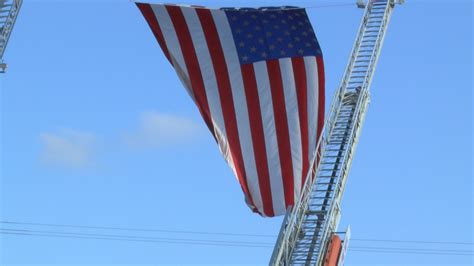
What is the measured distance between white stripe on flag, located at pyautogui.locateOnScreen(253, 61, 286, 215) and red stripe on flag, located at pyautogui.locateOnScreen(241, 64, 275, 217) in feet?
0.35

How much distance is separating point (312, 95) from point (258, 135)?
7.23ft

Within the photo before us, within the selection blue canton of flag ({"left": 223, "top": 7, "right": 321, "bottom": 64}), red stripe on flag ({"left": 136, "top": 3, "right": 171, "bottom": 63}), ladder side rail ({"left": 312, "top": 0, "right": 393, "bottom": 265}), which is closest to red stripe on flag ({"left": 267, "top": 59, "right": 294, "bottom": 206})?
blue canton of flag ({"left": 223, "top": 7, "right": 321, "bottom": 64})

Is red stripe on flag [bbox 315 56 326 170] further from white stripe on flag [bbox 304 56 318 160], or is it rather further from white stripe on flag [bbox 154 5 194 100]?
white stripe on flag [bbox 154 5 194 100]

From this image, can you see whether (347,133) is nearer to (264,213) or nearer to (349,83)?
(349,83)

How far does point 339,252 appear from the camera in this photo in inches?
1698

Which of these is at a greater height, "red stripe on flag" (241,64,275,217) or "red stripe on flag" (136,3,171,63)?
"red stripe on flag" (136,3,171,63)

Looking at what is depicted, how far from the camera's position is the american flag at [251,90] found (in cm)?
4019

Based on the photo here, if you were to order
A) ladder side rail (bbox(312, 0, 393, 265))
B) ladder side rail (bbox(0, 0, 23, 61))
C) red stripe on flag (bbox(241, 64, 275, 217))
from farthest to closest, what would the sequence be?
ladder side rail (bbox(0, 0, 23, 61)) < ladder side rail (bbox(312, 0, 393, 265)) < red stripe on flag (bbox(241, 64, 275, 217))

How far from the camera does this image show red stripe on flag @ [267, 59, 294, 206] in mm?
40469

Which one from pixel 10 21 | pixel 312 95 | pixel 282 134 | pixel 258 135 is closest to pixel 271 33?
pixel 312 95

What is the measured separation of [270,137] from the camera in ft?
133

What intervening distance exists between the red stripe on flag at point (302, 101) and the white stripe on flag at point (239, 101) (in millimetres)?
1765

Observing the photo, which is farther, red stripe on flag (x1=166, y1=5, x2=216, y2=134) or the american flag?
red stripe on flag (x1=166, y1=5, x2=216, y2=134)

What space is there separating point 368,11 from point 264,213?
12.3m
